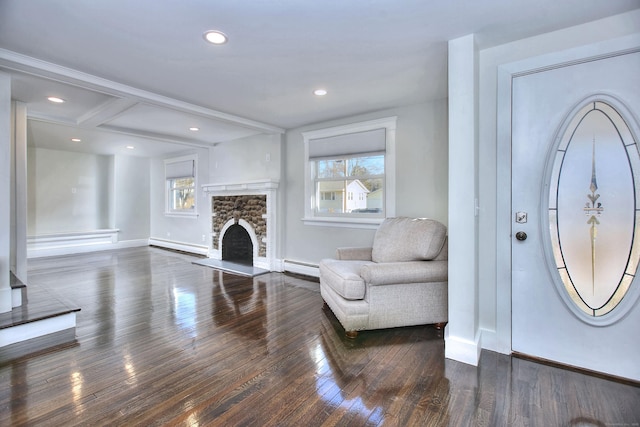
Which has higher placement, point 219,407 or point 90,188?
point 90,188

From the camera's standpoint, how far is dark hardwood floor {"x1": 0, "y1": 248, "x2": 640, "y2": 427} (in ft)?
5.29

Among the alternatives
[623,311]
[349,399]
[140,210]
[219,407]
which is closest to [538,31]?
[623,311]

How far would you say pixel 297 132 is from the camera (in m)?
4.73

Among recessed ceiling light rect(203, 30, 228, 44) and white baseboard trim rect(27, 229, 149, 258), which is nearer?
recessed ceiling light rect(203, 30, 228, 44)

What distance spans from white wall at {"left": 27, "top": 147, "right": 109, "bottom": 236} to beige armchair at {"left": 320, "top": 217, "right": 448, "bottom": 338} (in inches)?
272

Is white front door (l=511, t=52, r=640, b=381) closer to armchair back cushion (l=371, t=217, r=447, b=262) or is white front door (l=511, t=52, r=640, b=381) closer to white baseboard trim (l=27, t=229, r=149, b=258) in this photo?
armchair back cushion (l=371, t=217, r=447, b=262)

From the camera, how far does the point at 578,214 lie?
208 cm

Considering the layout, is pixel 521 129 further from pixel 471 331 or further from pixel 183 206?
pixel 183 206

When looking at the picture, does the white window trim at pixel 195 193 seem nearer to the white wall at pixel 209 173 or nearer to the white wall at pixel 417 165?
the white wall at pixel 209 173

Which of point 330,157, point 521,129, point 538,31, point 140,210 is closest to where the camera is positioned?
point 538,31

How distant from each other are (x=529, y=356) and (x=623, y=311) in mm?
647

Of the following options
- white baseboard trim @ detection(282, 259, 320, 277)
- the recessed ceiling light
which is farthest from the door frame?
white baseboard trim @ detection(282, 259, 320, 277)

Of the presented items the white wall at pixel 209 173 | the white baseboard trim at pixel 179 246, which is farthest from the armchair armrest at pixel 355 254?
the white baseboard trim at pixel 179 246

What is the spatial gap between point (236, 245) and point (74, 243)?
3755mm
